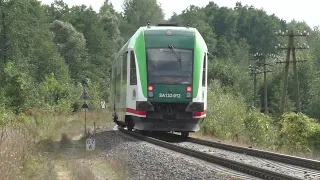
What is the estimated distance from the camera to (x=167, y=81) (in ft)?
62.4

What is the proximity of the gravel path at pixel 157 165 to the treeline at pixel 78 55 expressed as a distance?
77.8 feet

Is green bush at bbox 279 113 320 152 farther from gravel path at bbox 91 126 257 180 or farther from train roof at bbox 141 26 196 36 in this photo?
gravel path at bbox 91 126 257 180

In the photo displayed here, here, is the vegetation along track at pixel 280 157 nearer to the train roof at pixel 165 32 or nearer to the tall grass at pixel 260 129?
the tall grass at pixel 260 129

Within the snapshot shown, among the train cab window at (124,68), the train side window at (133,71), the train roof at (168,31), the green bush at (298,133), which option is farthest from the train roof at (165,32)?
the green bush at (298,133)

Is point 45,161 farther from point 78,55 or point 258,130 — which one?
point 78,55

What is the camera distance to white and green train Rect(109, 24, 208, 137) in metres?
18.9

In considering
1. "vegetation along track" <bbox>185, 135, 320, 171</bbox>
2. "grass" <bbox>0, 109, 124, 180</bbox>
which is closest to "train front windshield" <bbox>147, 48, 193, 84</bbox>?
"vegetation along track" <bbox>185, 135, 320, 171</bbox>

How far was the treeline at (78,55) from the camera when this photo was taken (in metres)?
53.7

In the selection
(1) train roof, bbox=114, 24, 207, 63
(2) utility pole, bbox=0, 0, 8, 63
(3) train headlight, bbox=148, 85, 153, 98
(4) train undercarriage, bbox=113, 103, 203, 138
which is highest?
(2) utility pole, bbox=0, 0, 8, 63

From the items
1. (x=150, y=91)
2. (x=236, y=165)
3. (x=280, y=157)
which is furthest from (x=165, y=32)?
(x=236, y=165)

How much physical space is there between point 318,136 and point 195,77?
6.35m

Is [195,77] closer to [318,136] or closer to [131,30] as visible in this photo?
[318,136]

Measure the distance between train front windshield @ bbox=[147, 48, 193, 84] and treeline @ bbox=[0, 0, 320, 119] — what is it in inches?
864

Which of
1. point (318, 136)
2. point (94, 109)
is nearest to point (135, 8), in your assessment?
point (94, 109)
